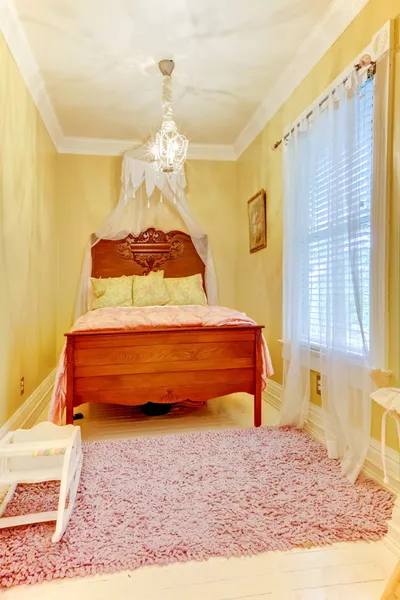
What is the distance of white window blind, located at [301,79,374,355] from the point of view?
192cm

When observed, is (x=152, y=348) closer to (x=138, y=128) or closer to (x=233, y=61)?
(x=233, y=61)

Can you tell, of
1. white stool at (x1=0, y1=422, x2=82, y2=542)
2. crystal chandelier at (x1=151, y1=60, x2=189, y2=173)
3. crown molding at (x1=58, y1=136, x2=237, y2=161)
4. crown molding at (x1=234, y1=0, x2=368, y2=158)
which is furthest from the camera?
crown molding at (x1=58, y1=136, x2=237, y2=161)

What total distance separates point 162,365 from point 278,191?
189 cm

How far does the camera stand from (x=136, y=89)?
313 cm

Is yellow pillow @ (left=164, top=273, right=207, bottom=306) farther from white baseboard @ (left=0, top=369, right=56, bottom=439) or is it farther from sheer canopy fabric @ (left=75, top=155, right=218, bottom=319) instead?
white baseboard @ (left=0, top=369, right=56, bottom=439)

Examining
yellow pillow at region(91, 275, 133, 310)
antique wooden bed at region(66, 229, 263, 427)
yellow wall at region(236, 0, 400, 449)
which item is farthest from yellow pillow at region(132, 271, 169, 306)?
antique wooden bed at region(66, 229, 263, 427)

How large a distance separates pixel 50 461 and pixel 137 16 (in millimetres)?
2601

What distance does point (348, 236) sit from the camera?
1.97 metres

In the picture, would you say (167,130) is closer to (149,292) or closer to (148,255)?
(149,292)

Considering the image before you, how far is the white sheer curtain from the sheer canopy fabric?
1864 millimetres

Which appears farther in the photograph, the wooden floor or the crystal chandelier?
the crystal chandelier

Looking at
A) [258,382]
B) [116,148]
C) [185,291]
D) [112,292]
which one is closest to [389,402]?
[258,382]

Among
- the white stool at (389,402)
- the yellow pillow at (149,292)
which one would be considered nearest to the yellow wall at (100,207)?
the yellow pillow at (149,292)

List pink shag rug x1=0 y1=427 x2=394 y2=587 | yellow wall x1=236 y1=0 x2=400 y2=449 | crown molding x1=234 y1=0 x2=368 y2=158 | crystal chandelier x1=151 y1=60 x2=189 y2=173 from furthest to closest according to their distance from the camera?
crystal chandelier x1=151 y1=60 x2=189 y2=173, crown molding x1=234 y1=0 x2=368 y2=158, yellow wall x1=236 y1=0 x2=400 y2=449, pink shag rug x1=0 y1=427 x2=394 y2=587
